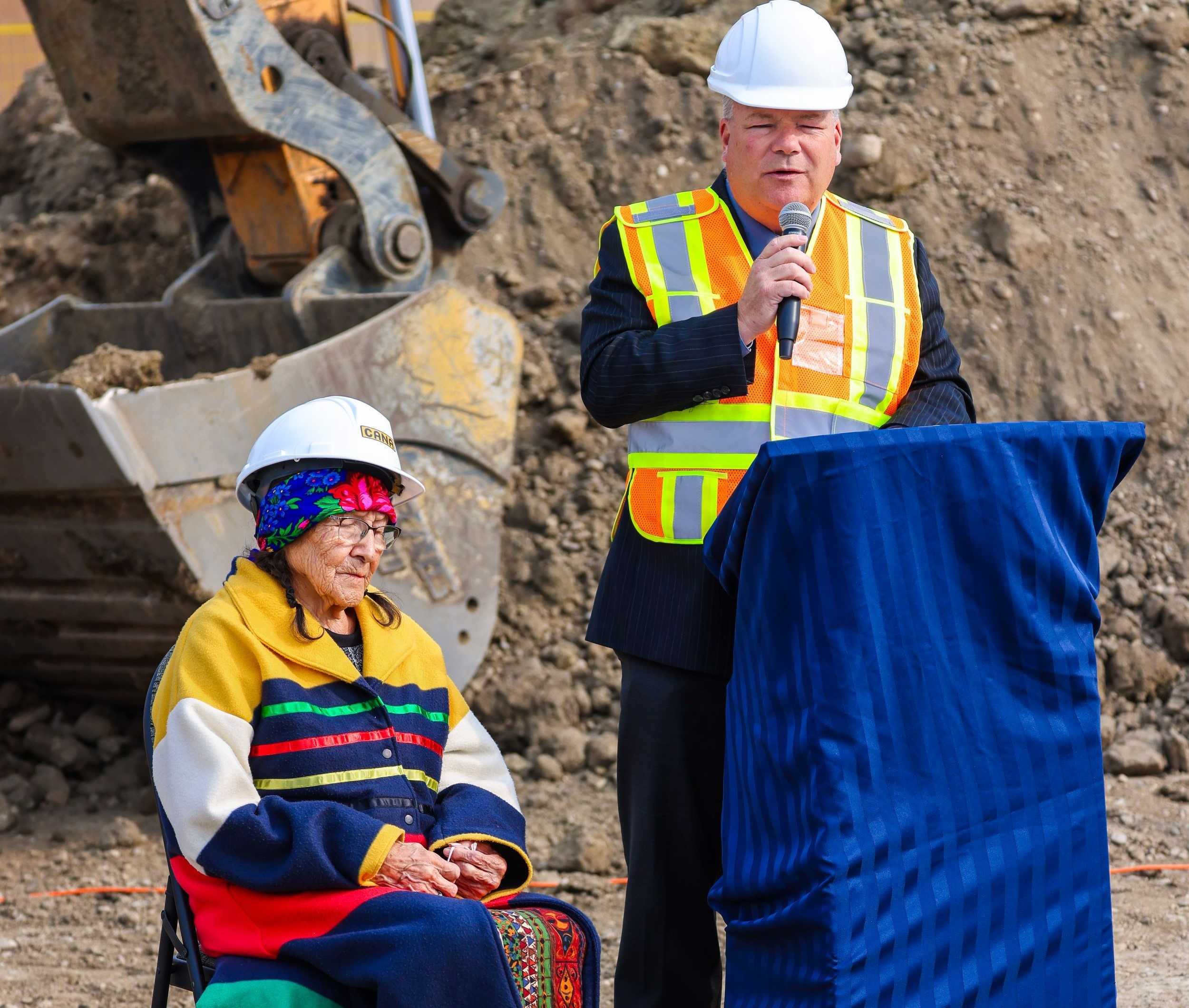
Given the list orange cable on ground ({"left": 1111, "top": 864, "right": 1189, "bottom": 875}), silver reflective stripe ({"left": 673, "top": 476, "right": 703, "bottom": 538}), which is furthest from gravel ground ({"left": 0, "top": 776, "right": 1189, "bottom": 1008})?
silver reflective stripe ({"left": 673, "top": 476, "right": 703, "bottom": 538})

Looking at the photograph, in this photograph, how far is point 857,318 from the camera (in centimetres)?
297

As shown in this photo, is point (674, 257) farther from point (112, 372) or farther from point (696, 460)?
point (112, 372)

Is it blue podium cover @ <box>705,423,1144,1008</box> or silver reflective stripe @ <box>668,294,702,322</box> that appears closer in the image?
blue podium cover @ <box>705,423,1144,1008</box>

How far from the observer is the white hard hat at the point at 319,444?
9.52 ft

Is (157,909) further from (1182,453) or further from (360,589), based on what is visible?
(1182,453)

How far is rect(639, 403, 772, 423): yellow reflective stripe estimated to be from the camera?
295 cm

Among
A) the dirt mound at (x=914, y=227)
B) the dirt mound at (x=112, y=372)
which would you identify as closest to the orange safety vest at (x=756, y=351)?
the dirt mound at (x=112, y=372)

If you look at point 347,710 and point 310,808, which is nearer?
point 310,808

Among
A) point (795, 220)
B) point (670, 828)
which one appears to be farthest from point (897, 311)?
point (670, 828)

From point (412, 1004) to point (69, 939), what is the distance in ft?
9.25

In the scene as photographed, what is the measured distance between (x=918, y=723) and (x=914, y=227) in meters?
5.40

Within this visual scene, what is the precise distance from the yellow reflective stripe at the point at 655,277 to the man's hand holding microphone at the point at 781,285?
0.22m

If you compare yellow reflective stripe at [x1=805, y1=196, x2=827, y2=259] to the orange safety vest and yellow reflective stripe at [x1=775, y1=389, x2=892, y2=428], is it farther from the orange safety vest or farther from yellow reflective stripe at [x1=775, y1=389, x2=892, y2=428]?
yellow reflective stripe at [x1=775, y1=389, x2=892, y2=428]

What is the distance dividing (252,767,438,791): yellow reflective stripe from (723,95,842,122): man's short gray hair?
1.32m
